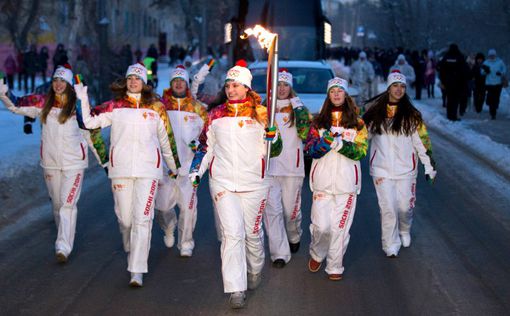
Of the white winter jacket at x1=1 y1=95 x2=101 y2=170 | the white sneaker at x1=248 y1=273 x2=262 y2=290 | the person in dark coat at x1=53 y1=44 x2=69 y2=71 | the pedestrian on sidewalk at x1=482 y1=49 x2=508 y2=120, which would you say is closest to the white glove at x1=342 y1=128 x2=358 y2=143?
the white sneaker at x1=248 y1=273 x2=262 y2=290

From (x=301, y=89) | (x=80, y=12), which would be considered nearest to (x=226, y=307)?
(x=301, y=89)

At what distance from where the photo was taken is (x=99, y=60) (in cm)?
2438

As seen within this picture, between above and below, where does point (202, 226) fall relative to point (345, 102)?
below

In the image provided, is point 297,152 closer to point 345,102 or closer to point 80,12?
point 345,102

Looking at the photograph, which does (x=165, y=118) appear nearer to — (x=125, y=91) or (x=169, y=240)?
(x=125, y=91)

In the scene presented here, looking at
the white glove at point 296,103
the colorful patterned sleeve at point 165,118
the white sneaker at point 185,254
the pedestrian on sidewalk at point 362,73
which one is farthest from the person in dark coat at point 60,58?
the colorful patterned sleeve at point 165,118

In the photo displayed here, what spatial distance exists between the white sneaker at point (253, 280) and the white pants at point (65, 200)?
1949 millimetres

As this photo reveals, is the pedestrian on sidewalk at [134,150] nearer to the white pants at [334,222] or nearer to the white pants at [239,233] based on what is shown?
the white pants at [239,233]

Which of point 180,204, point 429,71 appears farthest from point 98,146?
point 429,71

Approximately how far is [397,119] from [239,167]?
2197 mm

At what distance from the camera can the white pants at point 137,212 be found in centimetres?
786

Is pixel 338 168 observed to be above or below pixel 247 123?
below

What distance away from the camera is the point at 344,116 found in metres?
8.12

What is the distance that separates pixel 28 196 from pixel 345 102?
5.76m
